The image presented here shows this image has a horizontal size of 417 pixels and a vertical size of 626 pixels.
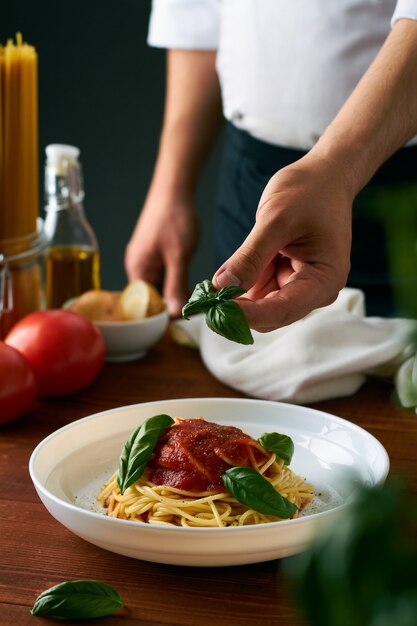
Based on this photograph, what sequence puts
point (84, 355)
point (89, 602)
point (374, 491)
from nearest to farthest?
point (374, 491) < point (89, 602) < point (84, 355)

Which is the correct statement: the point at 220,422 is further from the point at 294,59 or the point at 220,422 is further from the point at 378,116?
the point at 294,59

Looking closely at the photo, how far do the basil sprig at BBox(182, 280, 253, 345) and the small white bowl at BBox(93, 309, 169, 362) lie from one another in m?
0.60

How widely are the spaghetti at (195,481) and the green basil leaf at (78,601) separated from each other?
141 millimetres

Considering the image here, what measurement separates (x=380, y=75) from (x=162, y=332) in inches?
21.6

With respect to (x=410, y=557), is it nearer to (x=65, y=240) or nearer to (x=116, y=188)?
(x=65, y=240)

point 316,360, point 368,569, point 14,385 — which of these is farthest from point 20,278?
point 368,569

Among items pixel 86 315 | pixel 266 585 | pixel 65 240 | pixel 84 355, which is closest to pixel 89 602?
pixel 266 585

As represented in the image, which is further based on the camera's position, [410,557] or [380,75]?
[380,75]

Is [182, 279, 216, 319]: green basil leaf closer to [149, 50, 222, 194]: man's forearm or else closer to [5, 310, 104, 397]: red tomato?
[5, 310, 104, 397]: red tomato

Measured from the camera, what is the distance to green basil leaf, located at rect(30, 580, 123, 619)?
74 cm

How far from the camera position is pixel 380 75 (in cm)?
121

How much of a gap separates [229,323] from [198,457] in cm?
14

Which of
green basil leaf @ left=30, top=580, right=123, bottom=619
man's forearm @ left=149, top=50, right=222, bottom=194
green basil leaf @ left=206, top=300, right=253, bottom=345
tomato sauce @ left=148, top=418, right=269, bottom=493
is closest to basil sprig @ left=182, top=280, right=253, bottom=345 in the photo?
green basil leaf @ left=206, top=300, right=253, bottom=345

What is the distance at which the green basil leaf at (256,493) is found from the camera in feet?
2.68
